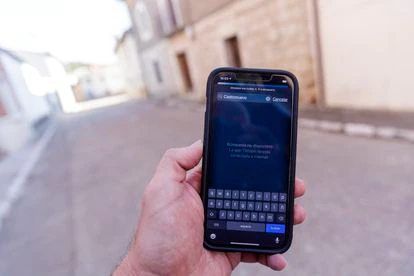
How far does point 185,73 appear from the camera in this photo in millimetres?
13664

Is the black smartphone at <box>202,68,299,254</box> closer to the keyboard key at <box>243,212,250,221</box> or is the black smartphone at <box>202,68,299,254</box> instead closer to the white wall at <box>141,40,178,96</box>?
the keyboard key at <box>243,212,250,221</box>

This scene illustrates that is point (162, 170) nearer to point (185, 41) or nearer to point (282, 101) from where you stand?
point (282, 101)

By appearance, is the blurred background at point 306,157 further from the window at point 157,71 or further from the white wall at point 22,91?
the window at point 157,71

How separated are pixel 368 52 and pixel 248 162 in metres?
4.93

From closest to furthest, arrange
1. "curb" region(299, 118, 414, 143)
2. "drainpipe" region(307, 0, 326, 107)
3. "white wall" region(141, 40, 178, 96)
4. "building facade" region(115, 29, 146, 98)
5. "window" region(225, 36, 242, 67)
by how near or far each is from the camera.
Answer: "curb" region(299, 118, 414, 143), "drainpipe" region(307, 0, 326, 107), "window" region(225, 36, 242, 67), "white wall" region(141, 40, 178, 96), "building facade" region(115, 29, 146, 98)

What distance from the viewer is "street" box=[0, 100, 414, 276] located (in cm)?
205

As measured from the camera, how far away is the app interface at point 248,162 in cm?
124

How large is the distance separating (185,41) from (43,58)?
60.2ft

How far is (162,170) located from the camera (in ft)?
4.12

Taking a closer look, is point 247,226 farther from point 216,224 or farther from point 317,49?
point 317,49

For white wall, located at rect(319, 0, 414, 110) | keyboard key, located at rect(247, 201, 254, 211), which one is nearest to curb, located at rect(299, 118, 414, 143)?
white wall, located at rect(319, 0, 414, 110)

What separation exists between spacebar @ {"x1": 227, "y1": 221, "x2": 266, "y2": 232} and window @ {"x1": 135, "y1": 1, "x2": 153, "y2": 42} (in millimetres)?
15662

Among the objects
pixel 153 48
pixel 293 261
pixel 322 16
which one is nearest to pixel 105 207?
pixel 293 261

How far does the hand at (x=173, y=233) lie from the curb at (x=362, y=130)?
3.52 metres
